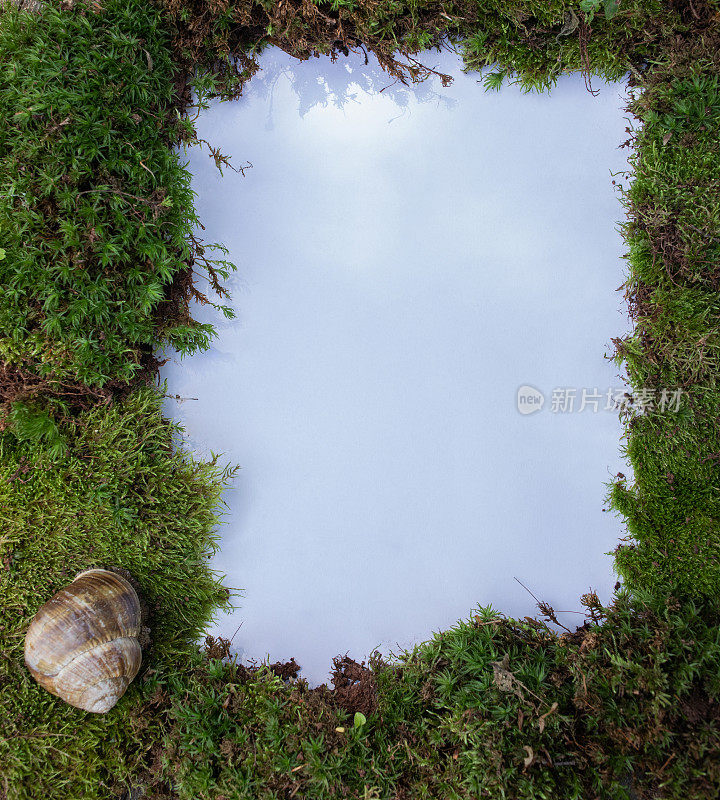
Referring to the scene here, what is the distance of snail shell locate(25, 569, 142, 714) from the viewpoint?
7.88 feet

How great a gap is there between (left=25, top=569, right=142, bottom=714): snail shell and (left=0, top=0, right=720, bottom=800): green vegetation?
19cm

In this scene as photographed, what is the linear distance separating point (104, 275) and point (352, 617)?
2.15 metres

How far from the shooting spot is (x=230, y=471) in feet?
9.36

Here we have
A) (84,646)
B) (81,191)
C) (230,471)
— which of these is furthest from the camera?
(230,471)

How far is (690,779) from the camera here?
228 centimetres

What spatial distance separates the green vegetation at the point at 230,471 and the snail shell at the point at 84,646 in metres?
0.19

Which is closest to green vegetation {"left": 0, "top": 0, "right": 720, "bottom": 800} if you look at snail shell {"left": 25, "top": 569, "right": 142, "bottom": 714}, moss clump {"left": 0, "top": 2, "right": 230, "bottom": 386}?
moss clump {"left": 0, "top": 2, "right": 230, "bottom": 386}

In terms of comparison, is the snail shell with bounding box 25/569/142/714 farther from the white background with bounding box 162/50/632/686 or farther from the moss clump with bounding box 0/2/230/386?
the moss clump with bounding box 0/2/230/386

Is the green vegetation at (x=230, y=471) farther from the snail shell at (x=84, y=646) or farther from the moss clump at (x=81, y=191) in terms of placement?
the snail shell at (x=84, y=646)

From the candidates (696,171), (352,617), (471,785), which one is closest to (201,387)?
(352,617)

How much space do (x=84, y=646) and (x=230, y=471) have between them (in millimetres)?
1015

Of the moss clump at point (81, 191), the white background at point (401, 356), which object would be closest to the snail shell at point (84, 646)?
the white background at point (401, 356)

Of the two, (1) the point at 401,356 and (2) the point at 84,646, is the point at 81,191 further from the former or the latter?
(2) the point at 84,646

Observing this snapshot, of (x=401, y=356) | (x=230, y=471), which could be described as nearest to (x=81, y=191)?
(x=230, y=471)
